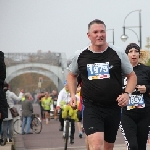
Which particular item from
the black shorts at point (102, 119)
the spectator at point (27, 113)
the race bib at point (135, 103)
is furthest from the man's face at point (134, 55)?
the spectator at point (27, 113)

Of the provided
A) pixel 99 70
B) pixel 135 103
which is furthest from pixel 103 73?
pixel 135 103

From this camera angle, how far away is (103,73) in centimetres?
729

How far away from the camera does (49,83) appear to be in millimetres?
Result: 156250

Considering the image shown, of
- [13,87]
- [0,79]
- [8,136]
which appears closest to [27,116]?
[8,136]

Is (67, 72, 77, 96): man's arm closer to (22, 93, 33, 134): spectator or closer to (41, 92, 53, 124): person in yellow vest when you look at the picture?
(22, 93, 33, 134): spectator

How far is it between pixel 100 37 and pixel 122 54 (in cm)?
37

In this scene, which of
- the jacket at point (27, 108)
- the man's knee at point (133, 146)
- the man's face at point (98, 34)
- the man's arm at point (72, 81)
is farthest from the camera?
the jacket at point (27, 108)

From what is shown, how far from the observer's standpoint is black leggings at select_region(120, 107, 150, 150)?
8.90m

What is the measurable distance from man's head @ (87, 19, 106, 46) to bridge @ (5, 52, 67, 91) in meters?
92.8

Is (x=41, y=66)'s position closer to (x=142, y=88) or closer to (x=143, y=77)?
(x=143, y=77)

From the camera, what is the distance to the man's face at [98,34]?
23.7ft

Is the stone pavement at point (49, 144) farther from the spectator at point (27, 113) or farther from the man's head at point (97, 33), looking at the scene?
the man's head at point (97, 33)

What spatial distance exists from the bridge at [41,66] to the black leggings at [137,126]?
91.0 meters

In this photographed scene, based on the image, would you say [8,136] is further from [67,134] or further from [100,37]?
[100,37]
